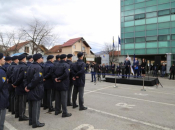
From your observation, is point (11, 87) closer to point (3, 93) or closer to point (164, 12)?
point (3, 93)

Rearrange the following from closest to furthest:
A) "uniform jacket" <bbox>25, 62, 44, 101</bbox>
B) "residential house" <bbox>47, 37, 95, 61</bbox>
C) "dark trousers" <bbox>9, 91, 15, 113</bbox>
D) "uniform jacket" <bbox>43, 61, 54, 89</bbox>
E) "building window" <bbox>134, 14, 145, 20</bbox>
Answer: "uniform jacket" <bbox>25, 62, 44, 101</bbox>, "dark trousers" <bbox>9, 91, 15, 113</bbox>, "uniform jacket" <bbox>43, 61, 54, 89</bbox>, "building window" <bbox>134, 14, 145, 20</bbox>, "residential house" <bbox>47, 37, 95, 61</bbox>

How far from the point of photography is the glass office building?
75.5ft

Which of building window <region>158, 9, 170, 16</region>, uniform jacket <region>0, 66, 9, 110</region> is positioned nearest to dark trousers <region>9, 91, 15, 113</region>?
uniform jacket <region>0, 66, 9, 110</region>

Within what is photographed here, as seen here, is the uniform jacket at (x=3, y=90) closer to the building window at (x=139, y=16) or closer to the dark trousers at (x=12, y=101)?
the dark trousers at (x=12, y=101)

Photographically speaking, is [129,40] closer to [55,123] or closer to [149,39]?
[149,39]

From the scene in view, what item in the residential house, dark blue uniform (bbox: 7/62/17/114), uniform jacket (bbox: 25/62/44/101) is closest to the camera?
uniform jacket (bbox: 25/62/44/101)

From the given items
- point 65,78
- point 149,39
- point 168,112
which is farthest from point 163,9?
point 65,78

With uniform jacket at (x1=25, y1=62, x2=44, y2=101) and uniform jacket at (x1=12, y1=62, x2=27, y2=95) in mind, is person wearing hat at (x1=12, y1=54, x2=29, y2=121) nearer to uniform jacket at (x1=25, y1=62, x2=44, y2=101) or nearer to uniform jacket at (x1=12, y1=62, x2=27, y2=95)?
uniform jacket at (x1=12, y1=62, x2=27, y2=95)

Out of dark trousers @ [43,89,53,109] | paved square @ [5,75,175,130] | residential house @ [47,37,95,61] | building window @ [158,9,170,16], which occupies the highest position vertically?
building window @ [158,9,170,16]

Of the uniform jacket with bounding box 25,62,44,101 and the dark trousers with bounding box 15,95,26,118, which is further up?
the uniform jacket with bounding box 25,62,44,101

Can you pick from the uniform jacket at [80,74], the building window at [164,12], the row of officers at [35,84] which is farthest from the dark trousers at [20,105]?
the building window at [164,12]

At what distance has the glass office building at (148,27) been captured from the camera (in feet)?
75.5

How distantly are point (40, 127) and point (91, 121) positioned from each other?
155 centimetres

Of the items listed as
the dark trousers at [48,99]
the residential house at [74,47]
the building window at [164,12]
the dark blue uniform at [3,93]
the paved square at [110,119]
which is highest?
the building window at [164,12]
